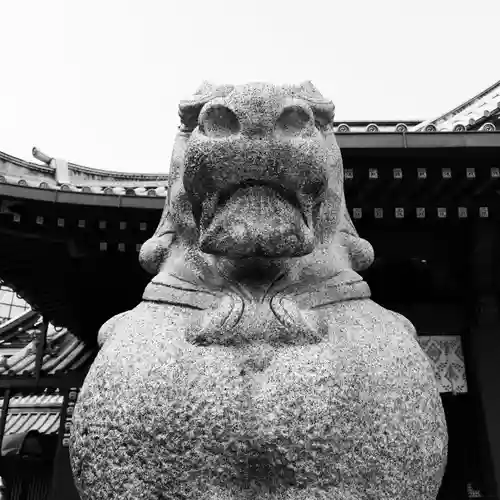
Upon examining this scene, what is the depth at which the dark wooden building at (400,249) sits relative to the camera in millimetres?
3906

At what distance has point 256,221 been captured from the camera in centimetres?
131

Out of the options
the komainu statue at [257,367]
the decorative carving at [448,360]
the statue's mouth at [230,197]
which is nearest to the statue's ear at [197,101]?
the komainu statue at [257,367]

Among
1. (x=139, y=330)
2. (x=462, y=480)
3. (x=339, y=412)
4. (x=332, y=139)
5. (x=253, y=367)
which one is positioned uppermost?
(x=332, y=139)

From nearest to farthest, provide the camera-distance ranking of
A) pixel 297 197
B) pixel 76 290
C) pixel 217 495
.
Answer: pixel 217 495, pixel 297 197, pixel 76 290

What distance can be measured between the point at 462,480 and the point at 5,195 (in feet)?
16.4

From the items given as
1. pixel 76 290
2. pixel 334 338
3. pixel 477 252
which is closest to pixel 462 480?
pixel 477 252

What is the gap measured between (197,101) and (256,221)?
43 centimetres

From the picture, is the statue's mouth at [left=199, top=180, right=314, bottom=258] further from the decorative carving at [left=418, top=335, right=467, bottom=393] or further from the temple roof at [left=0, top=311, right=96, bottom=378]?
the temple roof at [left=0, top=311, right=96, bottom=378]

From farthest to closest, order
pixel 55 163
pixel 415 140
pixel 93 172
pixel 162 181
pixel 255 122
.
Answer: pixel 93 172
pixel 55 163
pixel 162 181
pixel 415 140
pixel 255 122

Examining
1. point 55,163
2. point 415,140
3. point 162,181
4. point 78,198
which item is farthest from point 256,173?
point 55,163

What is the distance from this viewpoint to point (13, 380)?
5.95 meters

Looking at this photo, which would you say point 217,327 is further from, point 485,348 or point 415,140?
point 485,348

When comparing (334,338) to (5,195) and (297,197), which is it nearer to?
(297,197)

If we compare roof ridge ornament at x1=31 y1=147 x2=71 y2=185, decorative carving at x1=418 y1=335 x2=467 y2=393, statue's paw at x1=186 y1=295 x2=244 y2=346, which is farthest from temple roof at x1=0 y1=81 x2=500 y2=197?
statue's paw at x1=186 y1=295 x2=244 y2=346
